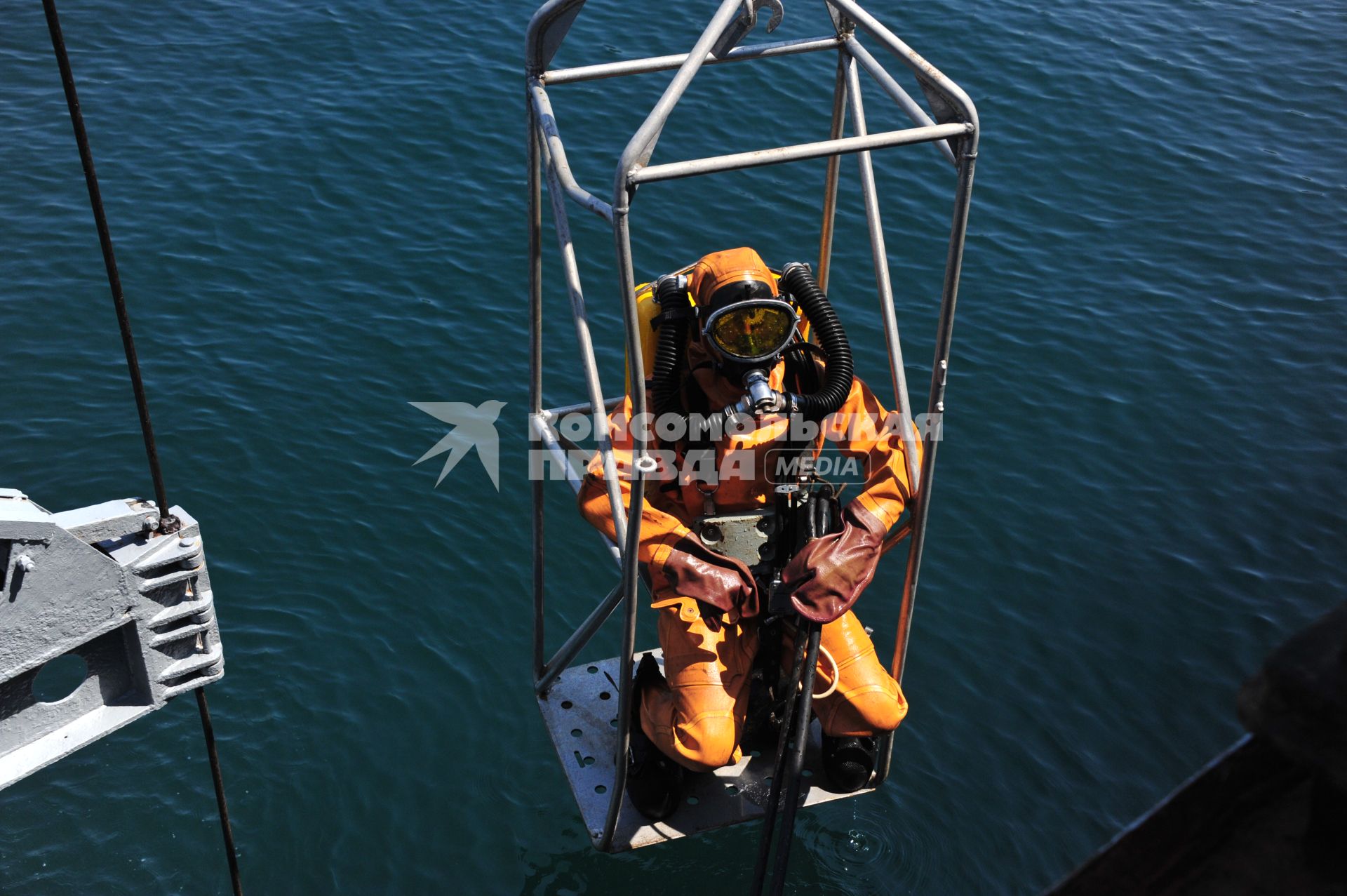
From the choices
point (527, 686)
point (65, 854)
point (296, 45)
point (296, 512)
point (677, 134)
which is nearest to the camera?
point (65, 854)

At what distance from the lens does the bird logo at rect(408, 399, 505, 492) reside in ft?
26.4

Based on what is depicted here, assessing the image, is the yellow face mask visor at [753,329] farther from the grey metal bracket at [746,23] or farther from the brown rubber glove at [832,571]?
the grey metal bracket at [746,23]

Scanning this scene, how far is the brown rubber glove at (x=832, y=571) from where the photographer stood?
13.7ft

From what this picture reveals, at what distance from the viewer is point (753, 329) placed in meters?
4.33

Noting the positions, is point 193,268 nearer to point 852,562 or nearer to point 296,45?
point 296,45

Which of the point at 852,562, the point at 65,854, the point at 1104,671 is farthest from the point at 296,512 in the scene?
the point at 1104,671

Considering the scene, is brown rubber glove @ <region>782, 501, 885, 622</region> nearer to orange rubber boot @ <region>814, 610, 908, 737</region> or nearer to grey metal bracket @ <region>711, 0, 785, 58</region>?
orange rubber boot @ <region>814, 610, 908, 737</region>

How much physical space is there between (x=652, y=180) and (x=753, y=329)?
42.6 inches

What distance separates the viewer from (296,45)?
1245 centimetres

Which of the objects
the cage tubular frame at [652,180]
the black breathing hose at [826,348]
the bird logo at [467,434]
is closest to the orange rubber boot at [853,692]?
the cage tubular frame at [652,180]

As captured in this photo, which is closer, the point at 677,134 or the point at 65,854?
the point at 65,854

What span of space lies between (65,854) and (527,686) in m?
2.36

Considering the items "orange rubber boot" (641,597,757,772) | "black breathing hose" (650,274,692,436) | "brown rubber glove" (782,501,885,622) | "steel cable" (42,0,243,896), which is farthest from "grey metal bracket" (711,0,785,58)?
"orange rubber boot" (641,597,757,772)

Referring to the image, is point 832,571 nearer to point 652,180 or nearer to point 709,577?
point 709,577
